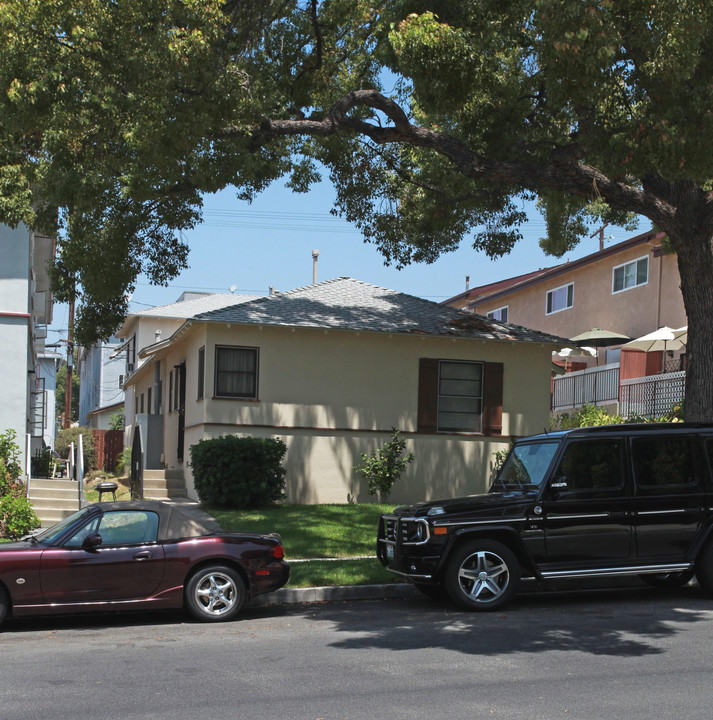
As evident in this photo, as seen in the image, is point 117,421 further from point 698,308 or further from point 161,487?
point 698,308

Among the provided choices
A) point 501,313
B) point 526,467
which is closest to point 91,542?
point 526,467

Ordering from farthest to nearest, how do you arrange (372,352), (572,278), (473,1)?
(572,278)
(372,352)
(473,1)

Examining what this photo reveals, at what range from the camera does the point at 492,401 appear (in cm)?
2002

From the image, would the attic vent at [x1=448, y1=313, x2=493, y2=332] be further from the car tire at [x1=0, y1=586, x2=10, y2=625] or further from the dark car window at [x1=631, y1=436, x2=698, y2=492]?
the car tire at [x1=0, y1=586, x2=10, y2=625]

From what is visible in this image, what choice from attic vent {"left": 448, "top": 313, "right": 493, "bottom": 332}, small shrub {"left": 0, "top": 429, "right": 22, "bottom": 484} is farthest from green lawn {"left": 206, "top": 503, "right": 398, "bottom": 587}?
attic vent {"left": 448, "top": 313, "right": 493, "bottom": 332}

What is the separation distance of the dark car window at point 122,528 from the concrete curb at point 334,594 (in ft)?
5.74

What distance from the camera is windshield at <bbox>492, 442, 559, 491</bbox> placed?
10094 millimetres

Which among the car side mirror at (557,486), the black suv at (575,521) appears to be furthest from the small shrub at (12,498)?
the car side mirror at (557,486)

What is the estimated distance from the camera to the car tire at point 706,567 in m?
9.98

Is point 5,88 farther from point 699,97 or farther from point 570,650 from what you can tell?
point 570,650

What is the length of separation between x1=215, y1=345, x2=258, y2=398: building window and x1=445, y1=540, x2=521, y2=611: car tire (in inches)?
386

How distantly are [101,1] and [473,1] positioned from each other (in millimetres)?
5485

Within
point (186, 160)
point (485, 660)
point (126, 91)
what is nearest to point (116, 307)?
point (186, 160)

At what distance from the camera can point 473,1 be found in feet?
44.0
